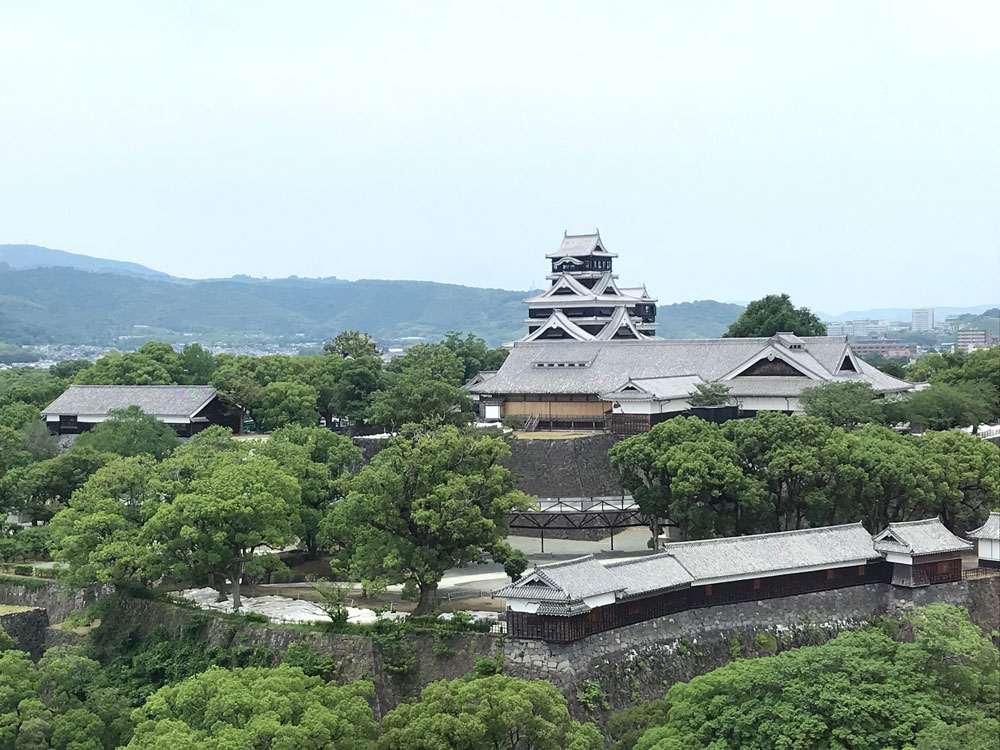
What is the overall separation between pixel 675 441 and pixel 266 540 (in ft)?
37.2

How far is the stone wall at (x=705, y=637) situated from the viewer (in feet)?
78.9


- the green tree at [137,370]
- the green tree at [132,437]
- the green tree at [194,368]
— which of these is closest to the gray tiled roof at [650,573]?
the green tree at [132,437]

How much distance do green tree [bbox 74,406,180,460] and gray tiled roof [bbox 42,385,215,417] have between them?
11.2 ft

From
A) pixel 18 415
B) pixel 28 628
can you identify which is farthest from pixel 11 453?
pixel 28 628

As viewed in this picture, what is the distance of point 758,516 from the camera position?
3120cm

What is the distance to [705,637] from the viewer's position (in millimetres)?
26312

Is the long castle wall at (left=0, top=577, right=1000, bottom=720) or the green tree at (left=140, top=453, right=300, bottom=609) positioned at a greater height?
the green tree at (left=140, top=453, right=300, bottom=609)

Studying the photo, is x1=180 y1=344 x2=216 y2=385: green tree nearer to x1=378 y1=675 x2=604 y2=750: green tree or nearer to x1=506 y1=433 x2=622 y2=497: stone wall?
x1=506 y1=433 x2=622 y2=497: stone wall

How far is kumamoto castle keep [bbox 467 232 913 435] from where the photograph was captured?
4091 centimetres

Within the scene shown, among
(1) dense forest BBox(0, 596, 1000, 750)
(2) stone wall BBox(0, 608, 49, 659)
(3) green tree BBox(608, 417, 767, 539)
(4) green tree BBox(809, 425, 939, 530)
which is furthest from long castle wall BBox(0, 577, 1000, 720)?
(3) green tree BBox(608, 417, 767, 539)

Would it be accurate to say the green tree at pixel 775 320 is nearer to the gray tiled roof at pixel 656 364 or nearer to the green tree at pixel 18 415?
the gray tiled roof at pixel 656 364

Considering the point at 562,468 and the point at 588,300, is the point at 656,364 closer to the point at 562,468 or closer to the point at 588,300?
the point at 562,468

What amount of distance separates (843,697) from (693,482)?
10733 millimetres

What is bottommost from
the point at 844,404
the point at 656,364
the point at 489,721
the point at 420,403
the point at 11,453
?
the point at 489,721
